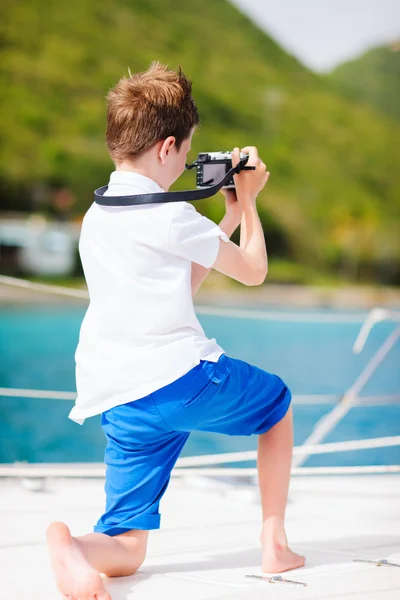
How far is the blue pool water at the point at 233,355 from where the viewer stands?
541 cm

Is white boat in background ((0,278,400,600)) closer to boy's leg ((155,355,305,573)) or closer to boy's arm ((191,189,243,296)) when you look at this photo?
boy's leg ((155,355,305,573))

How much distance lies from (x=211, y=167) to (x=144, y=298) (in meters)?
0.22

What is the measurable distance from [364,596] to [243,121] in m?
42.4

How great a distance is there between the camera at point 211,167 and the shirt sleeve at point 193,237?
0.10 meters

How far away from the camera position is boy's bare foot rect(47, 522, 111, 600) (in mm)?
926

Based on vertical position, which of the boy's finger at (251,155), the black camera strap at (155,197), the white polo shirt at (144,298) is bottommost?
the white polo shirt at (144,298)

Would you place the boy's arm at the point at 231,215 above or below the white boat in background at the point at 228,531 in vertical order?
above

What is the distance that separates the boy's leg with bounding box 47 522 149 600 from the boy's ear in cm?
47

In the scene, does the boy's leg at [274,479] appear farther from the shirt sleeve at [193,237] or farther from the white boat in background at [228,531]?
the shirt sleeve at [193,237]

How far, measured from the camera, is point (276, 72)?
163 ft

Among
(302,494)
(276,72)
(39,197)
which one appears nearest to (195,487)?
(302,494)

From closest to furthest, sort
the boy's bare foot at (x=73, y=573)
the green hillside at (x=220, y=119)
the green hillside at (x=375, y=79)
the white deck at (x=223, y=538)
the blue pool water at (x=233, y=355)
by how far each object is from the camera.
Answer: the boy's bare foot at (x=73, y=573) < the white deck at (x=223, y=538) < the blue pool water at (x=233, y=355) < the green hillside at (x=220, y=119) < the green hillside at (x=375, y=79)

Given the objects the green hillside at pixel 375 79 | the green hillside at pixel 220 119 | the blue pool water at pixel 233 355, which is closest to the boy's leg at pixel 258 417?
the blue pool water at pixel 233 355

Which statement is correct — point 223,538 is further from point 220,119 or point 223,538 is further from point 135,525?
point 220,119
